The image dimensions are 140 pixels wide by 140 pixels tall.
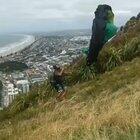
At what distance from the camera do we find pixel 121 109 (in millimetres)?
7551

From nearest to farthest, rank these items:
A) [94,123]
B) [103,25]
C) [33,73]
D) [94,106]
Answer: [94,123]
[94,106]
[103,25]
[33,73]

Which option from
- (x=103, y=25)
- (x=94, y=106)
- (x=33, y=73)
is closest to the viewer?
(x=94, y=106)

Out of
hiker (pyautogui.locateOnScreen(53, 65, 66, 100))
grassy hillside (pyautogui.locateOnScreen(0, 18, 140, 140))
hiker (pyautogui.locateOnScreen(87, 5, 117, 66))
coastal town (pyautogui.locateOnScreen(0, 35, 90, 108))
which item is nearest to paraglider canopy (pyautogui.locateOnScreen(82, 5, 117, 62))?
hiker (pyautogui.locateOnScreen(87, 5, 117, 66))

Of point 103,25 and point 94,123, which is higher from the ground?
point 103,25

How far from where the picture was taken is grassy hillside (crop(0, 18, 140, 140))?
7.11 metres

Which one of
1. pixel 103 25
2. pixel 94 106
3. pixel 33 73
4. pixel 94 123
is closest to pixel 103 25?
pixel 103 25

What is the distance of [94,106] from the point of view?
8.73 meters

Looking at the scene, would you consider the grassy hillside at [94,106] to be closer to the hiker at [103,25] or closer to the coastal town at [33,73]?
the hiker at [103,25]

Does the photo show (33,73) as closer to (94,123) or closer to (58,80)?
(58,80)

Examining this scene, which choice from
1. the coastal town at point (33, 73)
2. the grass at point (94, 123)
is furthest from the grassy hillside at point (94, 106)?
the coastal town at point (33, 73)

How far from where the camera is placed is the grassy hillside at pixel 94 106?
7.11 metres

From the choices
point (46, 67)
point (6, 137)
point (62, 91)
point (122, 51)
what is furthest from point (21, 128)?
point (46, 67)

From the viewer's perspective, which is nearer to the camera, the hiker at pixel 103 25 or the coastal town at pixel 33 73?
the hiker at pixel 103 25

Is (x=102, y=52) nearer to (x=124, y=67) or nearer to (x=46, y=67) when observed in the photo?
(x=124, y=67)
